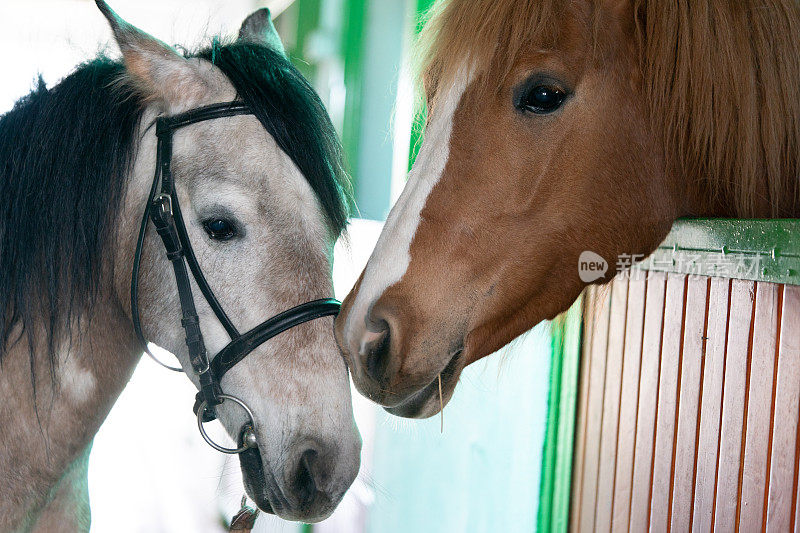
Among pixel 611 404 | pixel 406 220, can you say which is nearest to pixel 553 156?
pixel 406 220

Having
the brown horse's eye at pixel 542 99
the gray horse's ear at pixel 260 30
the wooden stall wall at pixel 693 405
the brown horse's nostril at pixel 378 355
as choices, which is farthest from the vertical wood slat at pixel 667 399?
the gray horse's ear at pixel 260 30

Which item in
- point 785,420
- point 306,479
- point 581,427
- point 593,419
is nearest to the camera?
point 785,420

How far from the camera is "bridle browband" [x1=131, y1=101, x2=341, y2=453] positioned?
856mm

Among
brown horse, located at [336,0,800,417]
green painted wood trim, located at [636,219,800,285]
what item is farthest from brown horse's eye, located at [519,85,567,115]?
green painted wood trim, located at [636,219,800,285]

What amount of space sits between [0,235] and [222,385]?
44 centimetres

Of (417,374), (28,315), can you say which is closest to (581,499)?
(417,374)

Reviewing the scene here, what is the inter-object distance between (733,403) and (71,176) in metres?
1.11

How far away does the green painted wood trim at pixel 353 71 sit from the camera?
7.65ft

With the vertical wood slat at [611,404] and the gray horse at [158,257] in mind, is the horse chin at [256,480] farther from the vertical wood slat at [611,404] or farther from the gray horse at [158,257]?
the vertical wood slat at [611,404]

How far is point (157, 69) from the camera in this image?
92 cm

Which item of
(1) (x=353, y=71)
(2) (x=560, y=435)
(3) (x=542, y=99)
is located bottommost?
(2) (x=560, y=435)

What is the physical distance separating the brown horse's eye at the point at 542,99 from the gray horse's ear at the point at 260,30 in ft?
1.90

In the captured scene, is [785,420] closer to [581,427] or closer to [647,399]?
[647,399]

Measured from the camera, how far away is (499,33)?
82 centimetres
